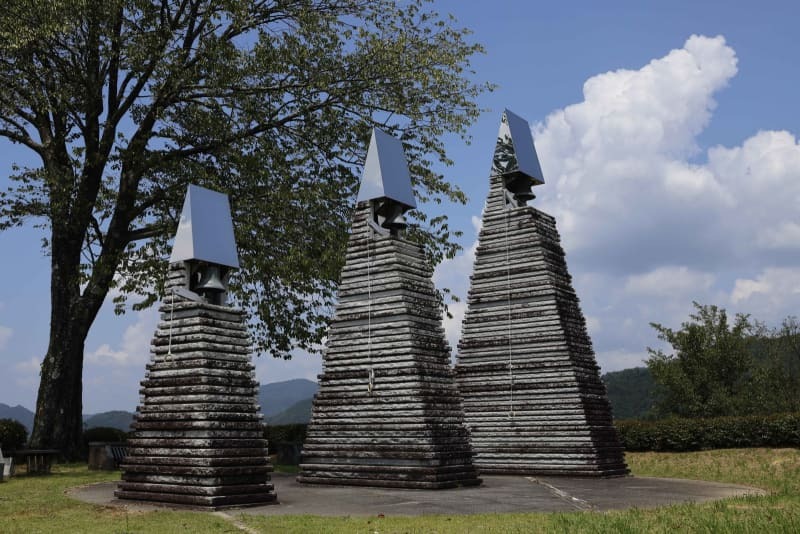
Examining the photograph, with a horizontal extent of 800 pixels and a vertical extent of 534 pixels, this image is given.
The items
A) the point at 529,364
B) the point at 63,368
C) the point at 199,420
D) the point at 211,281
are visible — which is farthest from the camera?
the point at 63,368

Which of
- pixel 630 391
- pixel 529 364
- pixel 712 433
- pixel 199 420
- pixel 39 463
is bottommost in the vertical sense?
pixel 712 433

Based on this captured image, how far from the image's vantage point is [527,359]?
23.9 meters

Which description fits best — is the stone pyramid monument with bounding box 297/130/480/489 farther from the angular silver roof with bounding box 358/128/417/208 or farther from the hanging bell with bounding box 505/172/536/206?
the hanging bell with bounding box 505/172/536/206

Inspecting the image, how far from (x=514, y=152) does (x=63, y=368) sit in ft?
59.6

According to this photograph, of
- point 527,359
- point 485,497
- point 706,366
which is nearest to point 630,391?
point 706,366

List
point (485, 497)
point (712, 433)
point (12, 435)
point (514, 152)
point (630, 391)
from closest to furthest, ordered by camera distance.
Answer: point (485, 497) → point (514, 152) → point (12, 435) → point (712, 433) → point (630, 391)

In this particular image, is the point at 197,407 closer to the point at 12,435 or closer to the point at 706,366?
the point at 12,435

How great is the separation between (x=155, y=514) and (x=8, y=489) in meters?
7.18

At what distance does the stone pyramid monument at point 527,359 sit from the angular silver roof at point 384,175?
4432 millimetres

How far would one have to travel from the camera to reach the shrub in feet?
95.4

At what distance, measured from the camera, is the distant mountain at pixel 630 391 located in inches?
3189

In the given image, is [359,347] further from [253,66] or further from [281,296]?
[253,66]

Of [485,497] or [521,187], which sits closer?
[485,497]

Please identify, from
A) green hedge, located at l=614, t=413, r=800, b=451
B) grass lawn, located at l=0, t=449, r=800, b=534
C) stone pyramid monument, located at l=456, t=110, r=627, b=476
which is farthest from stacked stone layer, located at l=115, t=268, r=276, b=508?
green hedge, located at l=614, t=413, r=800, b=451
